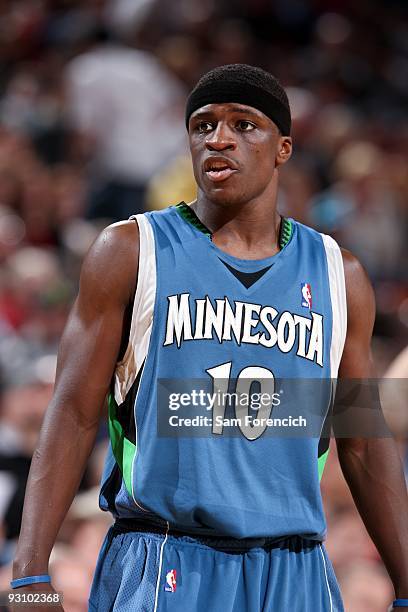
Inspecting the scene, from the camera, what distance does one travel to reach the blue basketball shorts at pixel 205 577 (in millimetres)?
3014

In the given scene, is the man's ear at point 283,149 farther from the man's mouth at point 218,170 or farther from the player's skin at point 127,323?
the man's mouth at point 218,170

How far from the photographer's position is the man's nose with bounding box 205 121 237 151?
10.3 feet

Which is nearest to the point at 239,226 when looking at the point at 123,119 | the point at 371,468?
the point at 371,468

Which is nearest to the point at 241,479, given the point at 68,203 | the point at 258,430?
the point at 258,430

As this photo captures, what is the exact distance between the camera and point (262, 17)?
39.5ft

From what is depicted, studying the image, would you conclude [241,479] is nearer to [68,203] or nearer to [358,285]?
[358,285]

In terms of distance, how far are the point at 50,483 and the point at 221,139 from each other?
1.04m

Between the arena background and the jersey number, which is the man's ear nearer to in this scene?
the jersey number

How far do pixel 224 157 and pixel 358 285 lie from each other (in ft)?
1.86

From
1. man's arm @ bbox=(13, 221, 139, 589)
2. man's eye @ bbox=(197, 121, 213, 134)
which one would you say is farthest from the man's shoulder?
man's eye @ bbox=(197, 121, 213, 134)

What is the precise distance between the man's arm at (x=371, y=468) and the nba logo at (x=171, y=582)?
0.66 meters

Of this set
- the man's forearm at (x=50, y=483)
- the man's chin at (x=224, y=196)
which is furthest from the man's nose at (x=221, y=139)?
the man's forearm at (x=50, y=483)

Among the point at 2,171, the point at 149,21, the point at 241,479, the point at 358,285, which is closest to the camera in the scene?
the point at 241,479

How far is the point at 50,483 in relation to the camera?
301 centimetres
